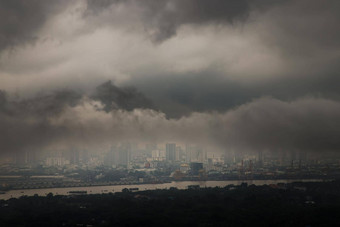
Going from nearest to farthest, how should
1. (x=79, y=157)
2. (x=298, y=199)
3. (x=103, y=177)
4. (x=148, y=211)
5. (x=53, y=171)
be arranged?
(x=148, y=211)
(x=298, y=199)
(x=103, y=177)
(x=53, y=171)
(x=79, y=157)

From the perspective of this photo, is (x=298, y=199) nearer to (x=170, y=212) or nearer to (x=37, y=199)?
(x=170, y=212)

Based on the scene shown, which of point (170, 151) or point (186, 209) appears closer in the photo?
point (186, 209)

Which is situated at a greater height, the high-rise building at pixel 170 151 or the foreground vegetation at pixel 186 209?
the high-rise building at pixel 170 151

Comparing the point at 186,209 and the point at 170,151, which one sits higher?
the point at 170,151

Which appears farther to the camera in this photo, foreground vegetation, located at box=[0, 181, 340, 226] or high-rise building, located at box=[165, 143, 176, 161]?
high-rise building, located at box=[165, 143, 176, 161]

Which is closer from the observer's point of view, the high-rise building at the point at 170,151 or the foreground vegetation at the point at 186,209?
the foreground vegetation at the point at 186,209

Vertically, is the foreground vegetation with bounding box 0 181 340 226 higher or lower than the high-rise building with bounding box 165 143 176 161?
lower

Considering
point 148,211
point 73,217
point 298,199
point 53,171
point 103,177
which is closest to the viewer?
point 73,217

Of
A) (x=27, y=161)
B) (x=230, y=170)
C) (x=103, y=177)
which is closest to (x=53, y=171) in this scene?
(x=27, y=161)
